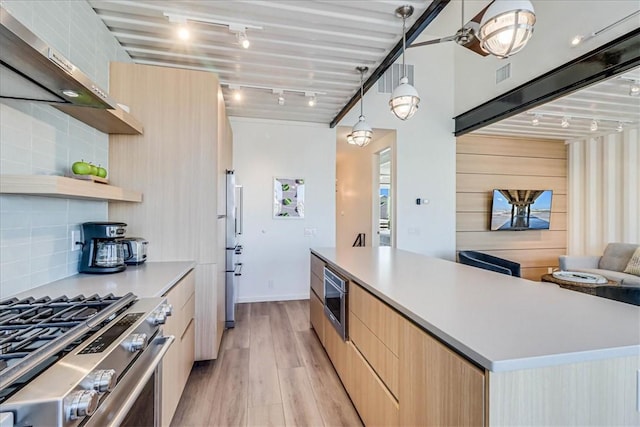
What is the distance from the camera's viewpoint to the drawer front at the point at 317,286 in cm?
294

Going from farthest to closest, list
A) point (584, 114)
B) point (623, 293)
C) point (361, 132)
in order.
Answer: point (584, 114), point (361, 132), point (623, 293)

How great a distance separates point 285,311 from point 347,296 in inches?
90.8

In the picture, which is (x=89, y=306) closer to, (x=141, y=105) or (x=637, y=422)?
(x=141, y=105)

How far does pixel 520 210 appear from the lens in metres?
5.73

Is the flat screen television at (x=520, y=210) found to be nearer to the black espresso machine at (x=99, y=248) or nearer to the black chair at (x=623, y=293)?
the black chair at (x=623, y=293)

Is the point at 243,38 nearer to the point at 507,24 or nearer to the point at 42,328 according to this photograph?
the point at 507,24

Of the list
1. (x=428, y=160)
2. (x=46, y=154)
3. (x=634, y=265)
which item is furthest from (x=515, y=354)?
(x=634, y=265)

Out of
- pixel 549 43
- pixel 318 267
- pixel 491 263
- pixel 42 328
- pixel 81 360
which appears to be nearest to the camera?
pixel 81 360

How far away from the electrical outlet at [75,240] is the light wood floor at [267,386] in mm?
1298

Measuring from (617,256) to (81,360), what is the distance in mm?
6746

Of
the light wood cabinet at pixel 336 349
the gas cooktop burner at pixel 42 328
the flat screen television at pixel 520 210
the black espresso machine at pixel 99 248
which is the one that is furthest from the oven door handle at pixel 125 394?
the flat screen television at pixel 520 210

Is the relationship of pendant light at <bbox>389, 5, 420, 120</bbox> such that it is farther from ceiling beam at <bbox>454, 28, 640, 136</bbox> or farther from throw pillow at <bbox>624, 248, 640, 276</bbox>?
throw pillow at <bbox>624, 248, 640, 276</bbox>

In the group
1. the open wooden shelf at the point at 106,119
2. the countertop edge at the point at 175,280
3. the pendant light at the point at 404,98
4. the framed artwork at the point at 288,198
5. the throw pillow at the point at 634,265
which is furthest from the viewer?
the framed artwork at the point at 288,198

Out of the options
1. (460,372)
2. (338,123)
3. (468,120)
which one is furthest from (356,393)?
(468,120)
